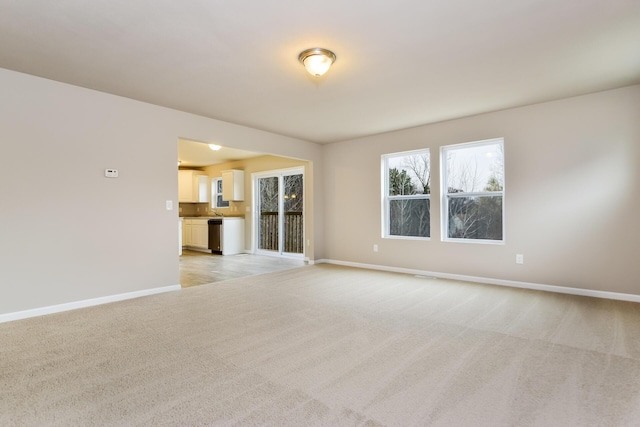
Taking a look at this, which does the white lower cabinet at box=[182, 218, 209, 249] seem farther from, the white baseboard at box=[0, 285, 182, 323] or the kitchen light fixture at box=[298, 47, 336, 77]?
the kitchen light fixture at box=[298, 47, 336, 77]

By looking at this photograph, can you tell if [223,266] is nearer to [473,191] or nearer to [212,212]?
[212,212]

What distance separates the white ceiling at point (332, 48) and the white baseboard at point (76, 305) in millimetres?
2371

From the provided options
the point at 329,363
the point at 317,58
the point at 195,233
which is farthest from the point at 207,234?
the point at 329,363

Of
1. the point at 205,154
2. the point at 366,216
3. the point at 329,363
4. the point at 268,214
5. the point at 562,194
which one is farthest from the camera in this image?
the point at 268,214

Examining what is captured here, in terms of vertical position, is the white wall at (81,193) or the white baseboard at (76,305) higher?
the white wall at (81,193)

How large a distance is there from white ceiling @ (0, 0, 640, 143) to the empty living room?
0.03 m

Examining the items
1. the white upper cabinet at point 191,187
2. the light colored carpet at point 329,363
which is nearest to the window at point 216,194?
the white upper cabinet at point 191,187

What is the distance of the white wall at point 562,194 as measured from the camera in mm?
3754

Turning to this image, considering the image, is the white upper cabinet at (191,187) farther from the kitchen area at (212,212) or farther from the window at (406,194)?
the window at (406,194)

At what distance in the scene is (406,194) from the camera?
5.65 m

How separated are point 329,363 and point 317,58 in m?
2.43

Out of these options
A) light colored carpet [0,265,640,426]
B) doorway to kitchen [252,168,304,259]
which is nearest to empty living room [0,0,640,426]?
light colored carpet [0,265,640,426]

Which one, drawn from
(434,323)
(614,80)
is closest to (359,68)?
(434,323)

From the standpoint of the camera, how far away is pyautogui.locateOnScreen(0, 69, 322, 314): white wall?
3.21m
